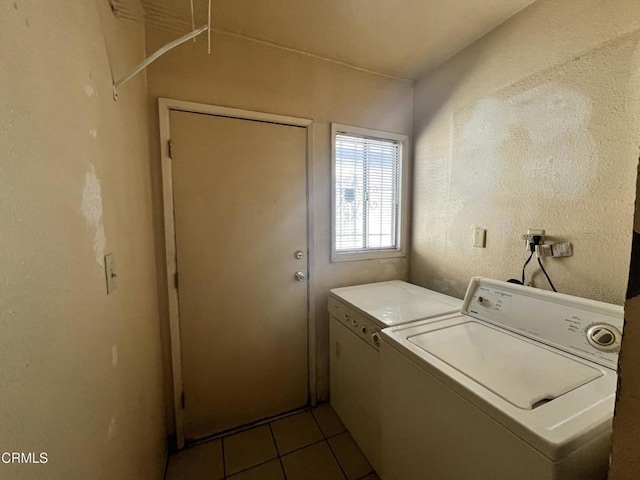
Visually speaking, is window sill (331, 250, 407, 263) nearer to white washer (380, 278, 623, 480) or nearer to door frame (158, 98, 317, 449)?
door frame (158, 98, 317, 449)

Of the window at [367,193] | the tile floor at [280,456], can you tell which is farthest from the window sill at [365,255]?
the tile floor at [280,456]

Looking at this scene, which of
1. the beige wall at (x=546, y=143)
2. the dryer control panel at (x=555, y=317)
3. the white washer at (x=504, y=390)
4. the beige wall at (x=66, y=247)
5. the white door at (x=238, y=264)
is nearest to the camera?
the beige wall at (x=66, y=247)

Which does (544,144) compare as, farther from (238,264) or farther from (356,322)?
(238,264)

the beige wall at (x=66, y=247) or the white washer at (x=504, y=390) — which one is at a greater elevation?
the beige wall at (x=66, y=247)

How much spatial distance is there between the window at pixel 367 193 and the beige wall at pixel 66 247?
1275 millimetres

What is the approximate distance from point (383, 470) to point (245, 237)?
1.44 m

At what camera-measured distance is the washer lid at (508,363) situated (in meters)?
0.78

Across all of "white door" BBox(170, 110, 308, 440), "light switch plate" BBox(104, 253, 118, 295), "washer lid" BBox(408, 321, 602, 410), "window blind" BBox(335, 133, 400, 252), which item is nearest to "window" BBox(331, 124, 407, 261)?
"window blind" BBox(335, 133, 400, 252)

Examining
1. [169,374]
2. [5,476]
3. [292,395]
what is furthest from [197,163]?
[292,395]

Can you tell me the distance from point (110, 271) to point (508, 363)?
141cm

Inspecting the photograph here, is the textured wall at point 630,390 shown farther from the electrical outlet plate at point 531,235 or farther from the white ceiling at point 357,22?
the white ceiling at point 357,22

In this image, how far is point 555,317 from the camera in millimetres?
1044

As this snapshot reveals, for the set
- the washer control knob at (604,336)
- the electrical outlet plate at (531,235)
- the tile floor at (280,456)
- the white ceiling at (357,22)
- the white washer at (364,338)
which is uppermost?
the white ceiling at (357,22)

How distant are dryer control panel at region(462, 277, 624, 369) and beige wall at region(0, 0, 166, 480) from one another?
1.53m
